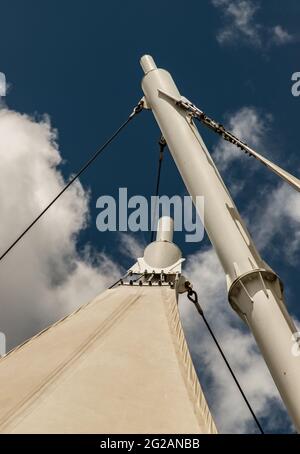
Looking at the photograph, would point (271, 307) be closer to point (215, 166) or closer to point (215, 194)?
point (215, 194)

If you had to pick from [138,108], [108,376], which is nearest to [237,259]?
[108,376]

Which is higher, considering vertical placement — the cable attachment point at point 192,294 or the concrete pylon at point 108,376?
the cable attachment point at point 192,294

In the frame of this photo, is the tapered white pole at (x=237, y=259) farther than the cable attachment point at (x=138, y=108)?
No

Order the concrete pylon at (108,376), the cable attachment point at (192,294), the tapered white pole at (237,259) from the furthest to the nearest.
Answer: the cable attachment point at (192,294), the tapered white pole at (237,259), the concrete pylon at (108,376)

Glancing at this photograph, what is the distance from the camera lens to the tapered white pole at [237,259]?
9.34 m

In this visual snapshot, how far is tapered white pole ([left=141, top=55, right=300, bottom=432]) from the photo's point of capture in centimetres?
934

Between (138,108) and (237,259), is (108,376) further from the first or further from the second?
(138,108)

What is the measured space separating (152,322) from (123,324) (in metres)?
0.69

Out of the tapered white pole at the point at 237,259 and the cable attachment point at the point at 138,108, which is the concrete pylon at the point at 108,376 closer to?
the tapered white pole at the point at 237,259

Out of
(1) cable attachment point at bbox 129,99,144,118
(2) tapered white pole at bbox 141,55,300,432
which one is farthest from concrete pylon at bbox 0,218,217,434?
(1) cable attachment point at bbox 129,99,144,118

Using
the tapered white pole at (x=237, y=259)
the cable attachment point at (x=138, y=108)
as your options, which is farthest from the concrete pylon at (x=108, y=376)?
the cable attachment point at (x=138, y=108)

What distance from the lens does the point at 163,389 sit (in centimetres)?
820

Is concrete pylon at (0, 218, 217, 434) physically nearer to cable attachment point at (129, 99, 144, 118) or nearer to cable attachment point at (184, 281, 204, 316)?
cable attachment point at (184, 281, 204, 316)
